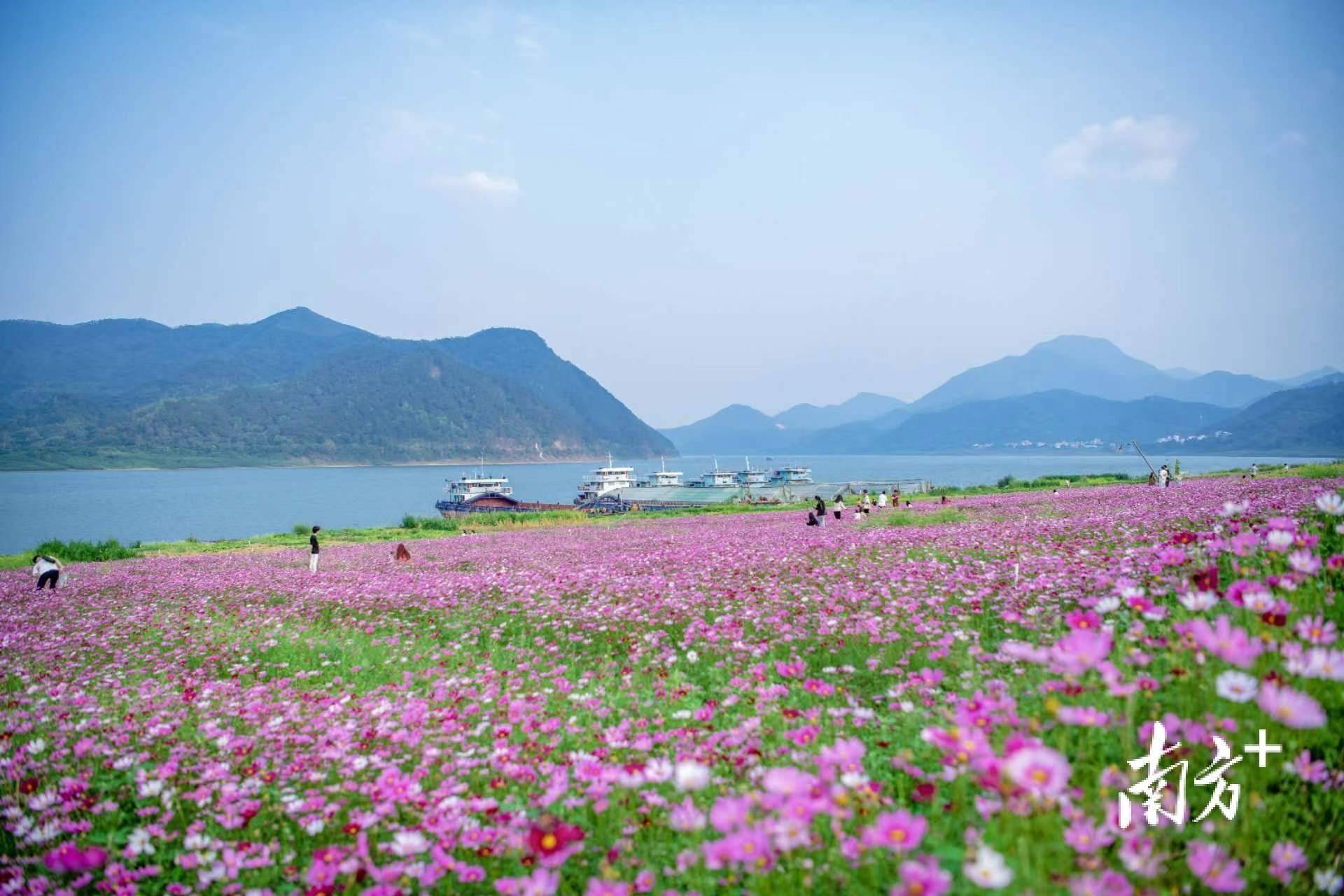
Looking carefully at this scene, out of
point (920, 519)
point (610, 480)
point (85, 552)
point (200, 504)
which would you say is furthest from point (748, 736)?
point (200, 504)

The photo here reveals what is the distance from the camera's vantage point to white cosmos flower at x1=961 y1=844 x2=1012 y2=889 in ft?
6.34

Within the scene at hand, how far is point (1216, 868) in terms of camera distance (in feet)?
7.19

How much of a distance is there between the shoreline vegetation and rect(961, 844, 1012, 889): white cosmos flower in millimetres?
17905

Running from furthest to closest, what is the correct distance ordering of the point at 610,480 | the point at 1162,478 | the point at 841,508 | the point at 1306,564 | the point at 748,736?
the point at 610,480 → the point at 1162,478 → the point at 841,508 → the point at 748,736 → the point at 1306,564

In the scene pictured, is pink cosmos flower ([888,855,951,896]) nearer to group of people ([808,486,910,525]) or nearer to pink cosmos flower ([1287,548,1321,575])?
pink cosmos flower ([1287,548,1321,575])

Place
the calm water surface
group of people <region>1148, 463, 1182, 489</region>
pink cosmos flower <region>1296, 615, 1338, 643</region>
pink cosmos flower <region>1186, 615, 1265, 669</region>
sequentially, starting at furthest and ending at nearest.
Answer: the calm water surface
group of people <region>1148, 463, 1182, 489</region>
pink cosmos flower <region>1296, 615, 1338, 643</region>
pink cosmos flower <region>1186, 615, 1265, 669</region>

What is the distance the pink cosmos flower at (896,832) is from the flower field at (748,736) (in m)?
Result: 0.01

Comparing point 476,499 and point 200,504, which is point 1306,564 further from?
point 200,504

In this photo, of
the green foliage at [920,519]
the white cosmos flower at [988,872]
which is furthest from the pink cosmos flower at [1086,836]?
the green foliage at [920,519]

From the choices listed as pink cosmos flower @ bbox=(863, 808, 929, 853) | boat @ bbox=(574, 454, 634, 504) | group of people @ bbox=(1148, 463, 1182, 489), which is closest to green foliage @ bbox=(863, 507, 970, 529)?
group of people @ bbox=(1148, 463, 1182, 489)

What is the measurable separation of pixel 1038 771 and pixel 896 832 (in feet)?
1.55

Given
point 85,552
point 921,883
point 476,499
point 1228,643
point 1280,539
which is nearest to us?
point 921,883

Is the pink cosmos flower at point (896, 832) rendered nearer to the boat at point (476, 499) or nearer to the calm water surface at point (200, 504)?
the calm water surface at point (200, 504)

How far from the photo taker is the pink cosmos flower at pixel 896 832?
7.03 feet
